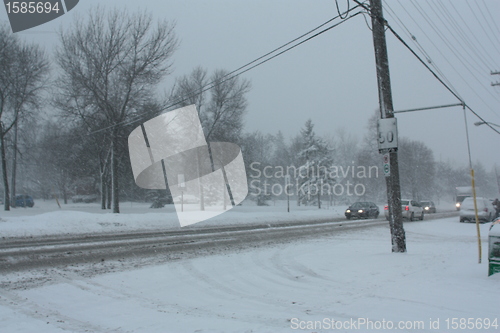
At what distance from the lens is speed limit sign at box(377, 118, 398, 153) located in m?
11.5

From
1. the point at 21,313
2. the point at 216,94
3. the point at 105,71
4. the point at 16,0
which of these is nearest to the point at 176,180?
the point at 216,94

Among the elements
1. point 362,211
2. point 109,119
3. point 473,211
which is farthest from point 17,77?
point 473,211

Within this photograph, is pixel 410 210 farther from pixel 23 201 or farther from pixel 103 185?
pixel 23 201

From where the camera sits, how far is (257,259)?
1071 cm

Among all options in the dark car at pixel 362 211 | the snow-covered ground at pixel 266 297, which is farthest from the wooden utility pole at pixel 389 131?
the dark car at pixel 362 211

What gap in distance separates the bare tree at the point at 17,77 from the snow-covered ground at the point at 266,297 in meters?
27.2

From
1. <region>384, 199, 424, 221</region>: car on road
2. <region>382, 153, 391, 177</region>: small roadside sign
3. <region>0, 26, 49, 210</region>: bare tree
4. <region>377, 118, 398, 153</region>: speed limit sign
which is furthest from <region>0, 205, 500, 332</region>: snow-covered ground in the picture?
<region>0, 26, 49, 210</region>: bare tree

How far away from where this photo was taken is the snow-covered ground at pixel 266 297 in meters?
5.32

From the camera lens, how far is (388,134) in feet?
37.9

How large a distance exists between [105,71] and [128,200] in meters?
35.0

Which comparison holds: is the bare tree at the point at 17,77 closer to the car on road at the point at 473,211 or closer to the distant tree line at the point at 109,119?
the distant tree line at the point at 109,119

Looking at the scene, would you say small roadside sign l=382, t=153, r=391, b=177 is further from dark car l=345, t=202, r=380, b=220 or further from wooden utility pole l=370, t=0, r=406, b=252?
→ dark car l=345, t=202, r=380, b=220

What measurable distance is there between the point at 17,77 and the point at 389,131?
A: 96.5ft

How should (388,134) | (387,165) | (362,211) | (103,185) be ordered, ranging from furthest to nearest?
1. (103,185)
2. (362,211)
3. (388,134)
4. (387,165)
